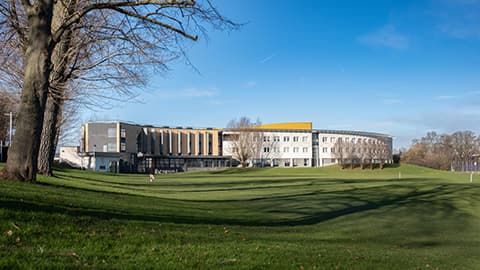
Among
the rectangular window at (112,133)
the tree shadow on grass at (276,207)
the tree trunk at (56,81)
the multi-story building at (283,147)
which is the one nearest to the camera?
the tree shadow on grass at (276,207)

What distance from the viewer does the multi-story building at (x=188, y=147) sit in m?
102

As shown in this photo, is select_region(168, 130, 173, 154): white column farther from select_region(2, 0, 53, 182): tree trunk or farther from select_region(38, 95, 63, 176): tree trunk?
select_region(2, 0, 53, 182): tree trunk

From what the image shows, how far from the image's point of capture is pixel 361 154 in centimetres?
9875

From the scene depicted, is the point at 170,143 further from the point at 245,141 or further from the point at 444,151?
the point at 444,151

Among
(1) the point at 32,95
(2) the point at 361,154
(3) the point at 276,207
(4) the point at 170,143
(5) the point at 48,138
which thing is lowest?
(3) the point at 276,207

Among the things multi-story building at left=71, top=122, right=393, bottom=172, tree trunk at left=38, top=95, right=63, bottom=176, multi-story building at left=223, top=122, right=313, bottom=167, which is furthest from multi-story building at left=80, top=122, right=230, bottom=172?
tree trunk at left=38, top=95, right=63, bottom=176

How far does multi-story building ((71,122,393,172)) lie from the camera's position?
102 meters

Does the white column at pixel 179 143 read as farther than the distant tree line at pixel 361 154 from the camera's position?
Yes

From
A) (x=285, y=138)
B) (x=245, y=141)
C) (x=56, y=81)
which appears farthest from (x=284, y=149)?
(x=56, y=81)

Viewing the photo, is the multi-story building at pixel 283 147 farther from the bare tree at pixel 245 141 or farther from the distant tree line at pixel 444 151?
the distant tree line at pixel 444 151

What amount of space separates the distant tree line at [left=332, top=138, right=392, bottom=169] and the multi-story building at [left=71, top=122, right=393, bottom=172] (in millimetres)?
3377

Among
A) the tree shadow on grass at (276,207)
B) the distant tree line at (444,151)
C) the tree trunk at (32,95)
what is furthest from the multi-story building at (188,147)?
the tree trunk at (32,95)

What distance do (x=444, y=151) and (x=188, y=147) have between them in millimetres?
75968

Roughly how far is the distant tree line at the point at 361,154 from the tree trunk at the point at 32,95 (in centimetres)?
8997
